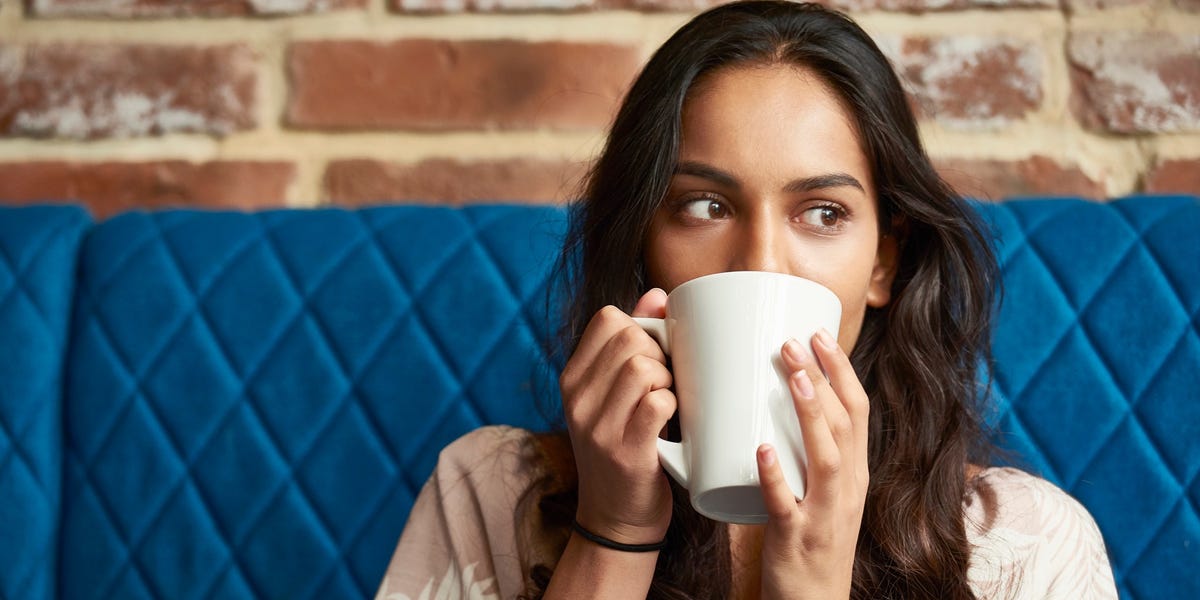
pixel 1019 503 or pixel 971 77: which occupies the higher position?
pixel 971 77

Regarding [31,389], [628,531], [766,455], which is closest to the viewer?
[766,455]

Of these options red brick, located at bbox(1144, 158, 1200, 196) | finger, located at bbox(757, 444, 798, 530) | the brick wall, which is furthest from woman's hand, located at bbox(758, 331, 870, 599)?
red brick, located at bbox(1144, 158, 1200, 196)

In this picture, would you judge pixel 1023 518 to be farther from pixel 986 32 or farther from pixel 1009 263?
pixel 986 32

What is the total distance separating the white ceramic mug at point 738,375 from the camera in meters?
0.60

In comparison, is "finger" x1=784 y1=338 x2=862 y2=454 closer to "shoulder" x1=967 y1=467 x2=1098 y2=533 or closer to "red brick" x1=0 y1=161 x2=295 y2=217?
"shoulder" x1=967 y1=467 x2=1098 y2=533

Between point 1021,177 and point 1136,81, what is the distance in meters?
0.14

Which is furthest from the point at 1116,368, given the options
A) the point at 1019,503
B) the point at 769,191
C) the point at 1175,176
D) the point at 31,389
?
the point at 31,389

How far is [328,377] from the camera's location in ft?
3.34

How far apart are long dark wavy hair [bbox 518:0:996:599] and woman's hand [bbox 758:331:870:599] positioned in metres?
0.15

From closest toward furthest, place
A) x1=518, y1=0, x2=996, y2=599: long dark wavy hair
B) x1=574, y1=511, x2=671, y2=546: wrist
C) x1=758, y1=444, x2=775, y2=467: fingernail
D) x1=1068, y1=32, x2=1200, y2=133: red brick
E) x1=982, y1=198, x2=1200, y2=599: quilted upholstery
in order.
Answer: x1=758, y1=444, x2=775, y2=467: fingernail, x1=574, y1=511, x2=671, y2=546: wrist, x1=518, y1=0, x2=996, y2=599: long dark wavy hair, x1=982, y1=198, x2=1200, y2=599: quilted upholstery, x1=1068, y1=32, x2=1200, y2=133: red brick

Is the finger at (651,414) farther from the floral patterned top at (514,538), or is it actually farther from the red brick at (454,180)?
the red brick at (454,180)

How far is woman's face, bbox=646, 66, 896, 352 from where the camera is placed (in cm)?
77

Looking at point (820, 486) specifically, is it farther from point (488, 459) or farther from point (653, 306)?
point (488, 459)

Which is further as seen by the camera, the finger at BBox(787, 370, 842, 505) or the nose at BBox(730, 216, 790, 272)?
the nose at BBox(730, 216, 790, 272)
